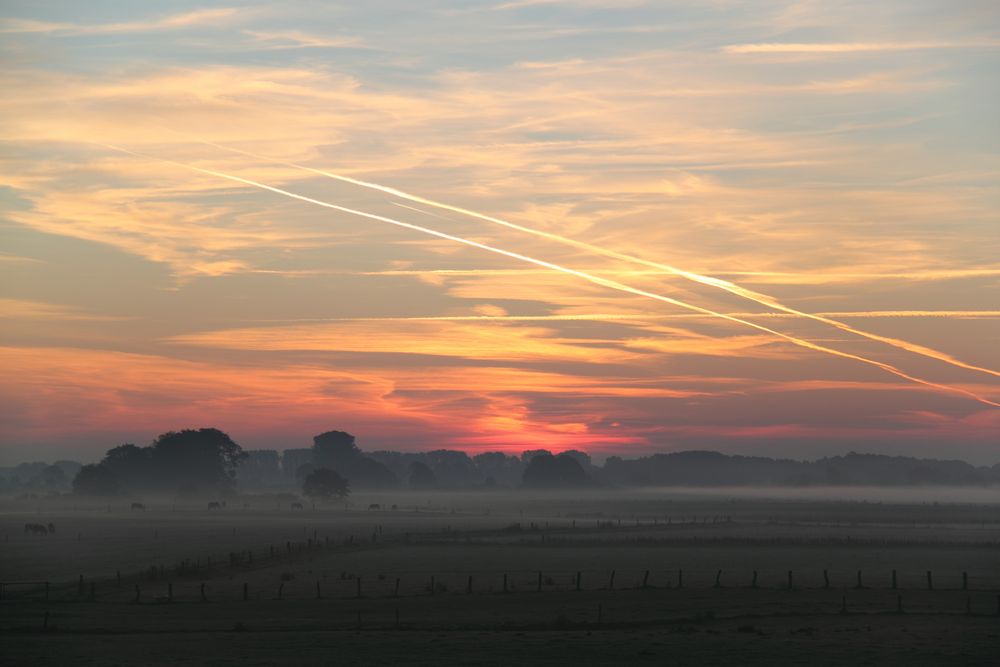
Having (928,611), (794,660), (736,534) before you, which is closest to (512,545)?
(736,534)

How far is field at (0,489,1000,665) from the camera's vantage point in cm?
4584

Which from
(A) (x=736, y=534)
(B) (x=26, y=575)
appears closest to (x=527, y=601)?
(B) (x=26, y=575)

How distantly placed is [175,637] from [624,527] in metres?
96.3

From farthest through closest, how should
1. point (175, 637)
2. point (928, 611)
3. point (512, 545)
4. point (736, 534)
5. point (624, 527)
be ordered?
point (624, 527) → point (736, 534) → point (512, 545) → point (928, 611) → point (175, 637)

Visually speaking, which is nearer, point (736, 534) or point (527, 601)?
point (527, 601)

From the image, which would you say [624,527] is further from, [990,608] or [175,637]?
[175,637]

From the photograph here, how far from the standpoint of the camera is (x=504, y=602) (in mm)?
60688

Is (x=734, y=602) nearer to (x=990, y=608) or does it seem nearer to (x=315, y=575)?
(x=990, y=608)

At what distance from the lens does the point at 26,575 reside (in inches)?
3056

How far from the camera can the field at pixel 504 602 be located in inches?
1805

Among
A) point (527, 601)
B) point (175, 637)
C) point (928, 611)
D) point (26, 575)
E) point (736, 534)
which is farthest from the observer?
point (736, 534)

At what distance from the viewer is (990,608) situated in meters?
56.6

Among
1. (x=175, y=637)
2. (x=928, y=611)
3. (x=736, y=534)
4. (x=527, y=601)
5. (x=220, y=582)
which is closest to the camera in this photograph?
(x=175, y=637)

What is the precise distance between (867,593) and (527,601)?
1847cm
